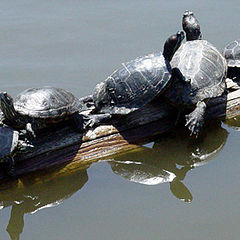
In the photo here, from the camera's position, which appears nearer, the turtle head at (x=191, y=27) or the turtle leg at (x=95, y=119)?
the turtle leg at (x=95, y=119)

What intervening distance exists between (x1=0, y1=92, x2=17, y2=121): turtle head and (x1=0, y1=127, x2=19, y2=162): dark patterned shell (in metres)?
0.22

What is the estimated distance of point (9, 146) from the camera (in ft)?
15.1

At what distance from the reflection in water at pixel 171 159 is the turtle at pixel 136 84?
600 millimetres

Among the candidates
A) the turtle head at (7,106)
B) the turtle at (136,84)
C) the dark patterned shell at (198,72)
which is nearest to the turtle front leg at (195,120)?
the dark patterned shell at (198,72)

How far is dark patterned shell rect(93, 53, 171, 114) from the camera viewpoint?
530 centimetres

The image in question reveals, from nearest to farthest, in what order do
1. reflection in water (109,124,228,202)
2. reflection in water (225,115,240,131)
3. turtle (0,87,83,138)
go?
turtle (0,87,83,138)
reflection in water (109,124,228,202)
reflection in water (225,115,240,131)

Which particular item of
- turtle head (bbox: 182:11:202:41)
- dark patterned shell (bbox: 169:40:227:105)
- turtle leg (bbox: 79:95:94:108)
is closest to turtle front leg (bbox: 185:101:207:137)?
dark patterned shell (bbox: 169:40:227:105)

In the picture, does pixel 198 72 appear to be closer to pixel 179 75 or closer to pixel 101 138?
pixel 179 75

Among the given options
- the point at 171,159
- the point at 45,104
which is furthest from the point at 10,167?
the point at 171,159

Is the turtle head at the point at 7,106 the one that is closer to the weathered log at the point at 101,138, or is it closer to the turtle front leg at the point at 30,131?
the turtle front leg at the point at 30,131

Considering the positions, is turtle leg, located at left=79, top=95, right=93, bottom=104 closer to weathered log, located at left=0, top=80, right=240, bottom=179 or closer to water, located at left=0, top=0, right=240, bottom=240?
weathered log, located at left=0, top=80, right=240, bottom=179

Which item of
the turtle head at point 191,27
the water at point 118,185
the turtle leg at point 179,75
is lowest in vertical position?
the water at point 118,185

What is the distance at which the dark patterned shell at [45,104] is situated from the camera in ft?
16.1

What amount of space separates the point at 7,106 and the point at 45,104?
16.4 inches
